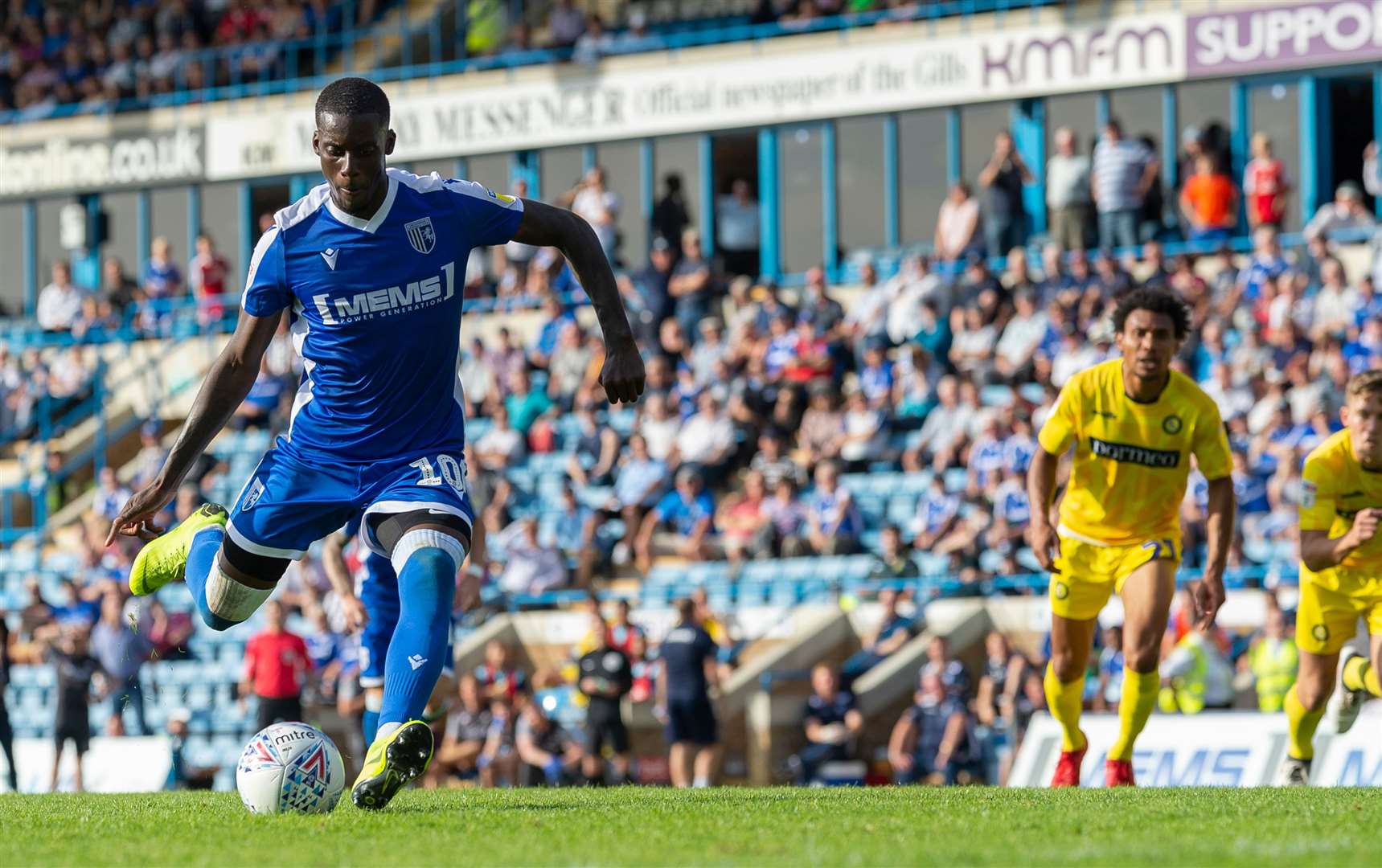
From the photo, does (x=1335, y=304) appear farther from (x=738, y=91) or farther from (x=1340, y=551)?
(x=738, y=91)

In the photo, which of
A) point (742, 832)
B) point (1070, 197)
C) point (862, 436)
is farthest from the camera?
point (1070, 197)

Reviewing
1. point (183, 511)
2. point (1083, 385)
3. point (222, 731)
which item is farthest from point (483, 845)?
point (183, 511)

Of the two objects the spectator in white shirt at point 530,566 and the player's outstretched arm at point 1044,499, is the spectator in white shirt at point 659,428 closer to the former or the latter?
the spectator in white shirt at point 530,566

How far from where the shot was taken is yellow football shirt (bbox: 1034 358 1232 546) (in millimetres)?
9617

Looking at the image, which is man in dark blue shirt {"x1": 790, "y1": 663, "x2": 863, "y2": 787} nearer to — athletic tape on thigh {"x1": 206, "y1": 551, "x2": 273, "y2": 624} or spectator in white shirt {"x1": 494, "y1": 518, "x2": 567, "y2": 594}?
spectator in white shirt {"x1": 494, "y1": 518, "x2": 567, "y2": 594}

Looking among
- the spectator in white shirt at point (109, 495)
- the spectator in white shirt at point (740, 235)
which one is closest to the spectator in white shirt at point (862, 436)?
the spectator in white shirt at point (740, 235)

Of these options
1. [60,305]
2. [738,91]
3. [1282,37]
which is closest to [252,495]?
[1282,37]

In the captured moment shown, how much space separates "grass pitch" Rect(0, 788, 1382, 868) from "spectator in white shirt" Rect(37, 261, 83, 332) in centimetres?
2085

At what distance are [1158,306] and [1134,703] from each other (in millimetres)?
1875

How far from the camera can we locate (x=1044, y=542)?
30.8 ft

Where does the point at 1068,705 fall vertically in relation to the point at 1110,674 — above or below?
above

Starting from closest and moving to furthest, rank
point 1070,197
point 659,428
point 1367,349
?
point 1367,349
point 659,428
point 1070,197

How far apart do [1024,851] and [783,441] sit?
14.3 meters

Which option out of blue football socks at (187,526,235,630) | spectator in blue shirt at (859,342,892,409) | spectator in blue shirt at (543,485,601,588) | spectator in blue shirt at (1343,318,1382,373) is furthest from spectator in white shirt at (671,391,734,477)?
blue football socks at (187,526,235,630)
